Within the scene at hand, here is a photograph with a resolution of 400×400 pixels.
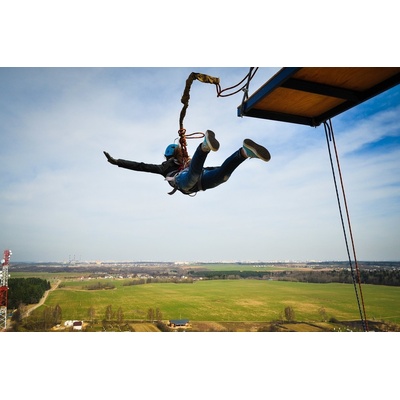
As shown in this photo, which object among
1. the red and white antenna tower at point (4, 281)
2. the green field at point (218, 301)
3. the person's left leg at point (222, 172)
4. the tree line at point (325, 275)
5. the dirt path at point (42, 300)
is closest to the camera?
the person's left leg at point (222, 172)

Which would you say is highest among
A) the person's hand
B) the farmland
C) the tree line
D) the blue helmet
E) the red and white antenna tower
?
the blue helmet

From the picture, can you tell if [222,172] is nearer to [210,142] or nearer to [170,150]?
[210,142]

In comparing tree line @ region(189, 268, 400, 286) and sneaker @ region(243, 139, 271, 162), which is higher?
sneaker @ region(243, 139, 271, 162)

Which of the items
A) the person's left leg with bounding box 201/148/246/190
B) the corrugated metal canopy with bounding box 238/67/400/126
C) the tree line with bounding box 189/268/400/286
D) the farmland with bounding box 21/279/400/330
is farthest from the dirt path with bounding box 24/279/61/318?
the corrugated metal canopy with bounding box 238/67/400/126

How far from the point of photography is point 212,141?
1.95 metres

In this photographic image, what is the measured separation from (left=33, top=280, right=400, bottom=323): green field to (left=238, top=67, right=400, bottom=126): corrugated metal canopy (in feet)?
23.3

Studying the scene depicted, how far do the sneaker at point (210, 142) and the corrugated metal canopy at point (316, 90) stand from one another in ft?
2.80

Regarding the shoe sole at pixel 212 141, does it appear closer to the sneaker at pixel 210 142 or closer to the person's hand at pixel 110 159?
the sneaker at pixel 210 142

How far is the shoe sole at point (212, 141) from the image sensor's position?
76.2 inches

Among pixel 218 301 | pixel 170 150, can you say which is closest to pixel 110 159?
pixel 170 150

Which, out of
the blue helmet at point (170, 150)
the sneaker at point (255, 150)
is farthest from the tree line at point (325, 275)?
the sneaker at point (255, 150)

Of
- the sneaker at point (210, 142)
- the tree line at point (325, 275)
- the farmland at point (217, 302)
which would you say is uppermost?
the sneaker at point (210, 142)

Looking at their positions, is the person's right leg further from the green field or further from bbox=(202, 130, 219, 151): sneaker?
the green field

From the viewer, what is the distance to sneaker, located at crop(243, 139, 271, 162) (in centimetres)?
196
